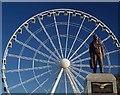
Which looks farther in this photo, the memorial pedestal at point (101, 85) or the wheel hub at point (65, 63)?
the wheel hub at point (65, 63)

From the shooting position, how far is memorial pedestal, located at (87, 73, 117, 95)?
20297 mm

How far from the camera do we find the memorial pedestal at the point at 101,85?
2030 cm

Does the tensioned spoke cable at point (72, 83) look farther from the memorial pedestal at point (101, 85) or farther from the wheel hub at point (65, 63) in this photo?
the memorial pedestal at point (101, 85)

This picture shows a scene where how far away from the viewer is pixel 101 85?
20422 millimetres

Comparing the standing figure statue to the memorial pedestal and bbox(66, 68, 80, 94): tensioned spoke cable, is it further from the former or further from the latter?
bbox(66, 68, 80, 94): tensioned spoke cable

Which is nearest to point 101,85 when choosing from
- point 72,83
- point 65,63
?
point 72,83

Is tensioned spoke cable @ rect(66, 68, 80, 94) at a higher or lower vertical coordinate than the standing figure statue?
lower

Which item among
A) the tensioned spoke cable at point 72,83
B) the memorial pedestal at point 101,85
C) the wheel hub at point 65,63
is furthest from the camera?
the wheel hub at point 65,63

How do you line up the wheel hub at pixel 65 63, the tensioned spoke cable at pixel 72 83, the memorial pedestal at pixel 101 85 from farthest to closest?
the wheel hub at pixel 65 63 → the tensioned spoke cable at pixel 72 83 → the memorial pedestal at pixel 101 85

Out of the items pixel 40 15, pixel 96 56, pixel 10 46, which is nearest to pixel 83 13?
pixel 40 15

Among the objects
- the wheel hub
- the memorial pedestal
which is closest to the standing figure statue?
the memorial pedestal

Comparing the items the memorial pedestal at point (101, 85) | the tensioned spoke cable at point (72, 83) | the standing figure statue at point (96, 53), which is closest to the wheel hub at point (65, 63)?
the tensioned spoke cable at point (72, 83)

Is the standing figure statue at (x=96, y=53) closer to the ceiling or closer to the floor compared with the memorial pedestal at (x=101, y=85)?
closer to the ceiling

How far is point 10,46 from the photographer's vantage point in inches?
1196
